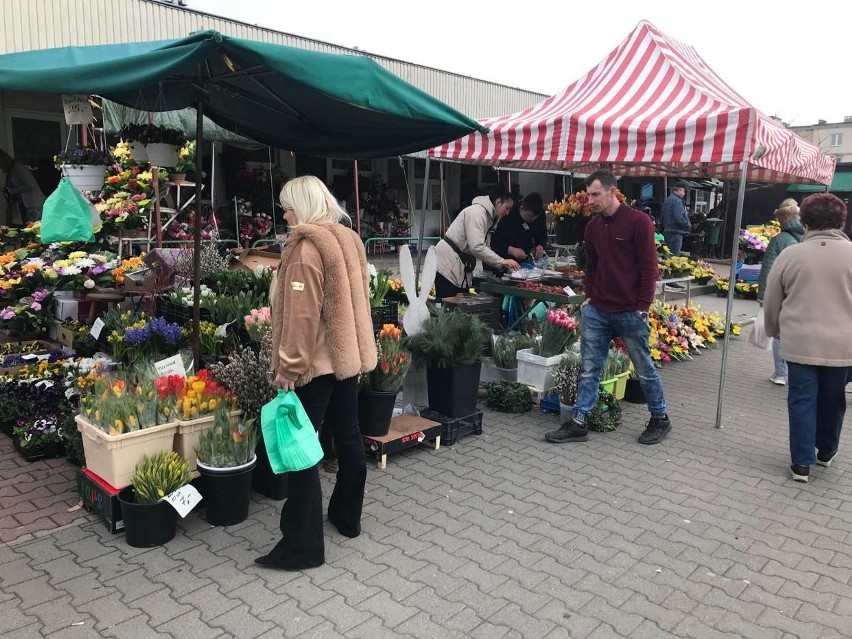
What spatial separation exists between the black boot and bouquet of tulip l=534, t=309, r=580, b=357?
0.90m

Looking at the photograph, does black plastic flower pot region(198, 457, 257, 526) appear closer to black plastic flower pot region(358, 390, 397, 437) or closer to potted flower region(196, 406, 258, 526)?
potted flower region(196, 406, 258, 526)

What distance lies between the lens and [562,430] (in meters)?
4.90

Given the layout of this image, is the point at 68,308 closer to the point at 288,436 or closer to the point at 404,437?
the point at 404,437

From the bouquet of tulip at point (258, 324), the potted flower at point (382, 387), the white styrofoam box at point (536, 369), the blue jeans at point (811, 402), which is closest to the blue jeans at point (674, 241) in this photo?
the white styrofoam box at point (536, 369)

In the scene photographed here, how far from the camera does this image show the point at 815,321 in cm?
416

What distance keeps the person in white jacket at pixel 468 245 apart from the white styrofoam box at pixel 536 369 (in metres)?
1.27

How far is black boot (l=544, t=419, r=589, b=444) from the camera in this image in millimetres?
4871

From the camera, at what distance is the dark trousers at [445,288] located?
6828 millimetres

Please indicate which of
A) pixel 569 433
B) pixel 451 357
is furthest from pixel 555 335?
pixel 451 357

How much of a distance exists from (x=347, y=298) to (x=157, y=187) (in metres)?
4.62

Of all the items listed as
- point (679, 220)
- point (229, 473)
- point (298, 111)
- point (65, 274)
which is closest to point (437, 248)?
point (298, 111)

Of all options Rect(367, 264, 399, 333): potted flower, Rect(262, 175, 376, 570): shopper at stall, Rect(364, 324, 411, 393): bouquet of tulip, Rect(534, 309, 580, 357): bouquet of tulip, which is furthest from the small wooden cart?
Rect(534, 309, 580, 357): bouquet of tulip

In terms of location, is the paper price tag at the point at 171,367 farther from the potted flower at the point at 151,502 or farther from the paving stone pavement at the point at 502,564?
the paving stone pavement at the point at 502,564

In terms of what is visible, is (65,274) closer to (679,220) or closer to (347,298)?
(347,298)
